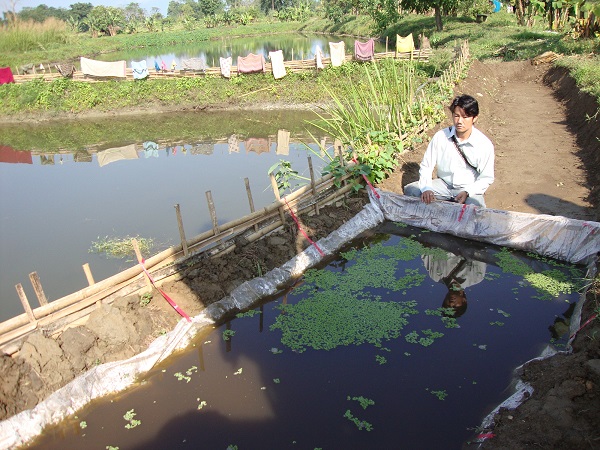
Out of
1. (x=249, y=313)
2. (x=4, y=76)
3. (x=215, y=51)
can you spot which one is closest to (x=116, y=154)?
(x=249, y=313)

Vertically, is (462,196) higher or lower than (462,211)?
higher

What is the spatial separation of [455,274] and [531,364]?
1.44 metres

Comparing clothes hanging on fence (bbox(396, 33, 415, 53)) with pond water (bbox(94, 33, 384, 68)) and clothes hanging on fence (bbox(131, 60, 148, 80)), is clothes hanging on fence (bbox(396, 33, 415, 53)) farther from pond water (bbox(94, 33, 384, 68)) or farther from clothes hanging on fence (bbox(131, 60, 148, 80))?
clothes hanging on fence (bbox(131, 60, 148, 80))

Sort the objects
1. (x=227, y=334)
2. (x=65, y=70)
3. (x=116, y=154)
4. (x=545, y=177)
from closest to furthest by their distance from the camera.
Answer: (x=227, y=334) → (x=545, y=177) → (x=116, y=154) → (x=65, y=70)

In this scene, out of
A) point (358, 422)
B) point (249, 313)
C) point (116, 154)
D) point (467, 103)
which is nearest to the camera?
point (358, 422)

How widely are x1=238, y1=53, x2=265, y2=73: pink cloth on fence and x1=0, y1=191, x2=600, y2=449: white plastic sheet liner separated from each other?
12.0 meters

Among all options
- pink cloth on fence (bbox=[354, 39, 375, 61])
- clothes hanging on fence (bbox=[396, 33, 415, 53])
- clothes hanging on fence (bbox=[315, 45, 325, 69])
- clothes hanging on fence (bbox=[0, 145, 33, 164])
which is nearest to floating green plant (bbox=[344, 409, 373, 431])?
clothes hanging on fence (bbox=[0, 145, 33, 164])

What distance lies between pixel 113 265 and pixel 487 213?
4418 mm

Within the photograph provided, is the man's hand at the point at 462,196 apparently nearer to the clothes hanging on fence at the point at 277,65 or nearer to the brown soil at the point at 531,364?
the brown soil at the point at 531,364

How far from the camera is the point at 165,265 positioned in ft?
13.8

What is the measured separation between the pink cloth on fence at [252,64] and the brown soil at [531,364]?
30.1ft

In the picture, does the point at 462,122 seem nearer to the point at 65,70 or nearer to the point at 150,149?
the point at 150,149

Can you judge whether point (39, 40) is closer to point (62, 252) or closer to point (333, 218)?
point (62, 252)

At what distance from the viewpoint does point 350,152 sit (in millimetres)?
5906
